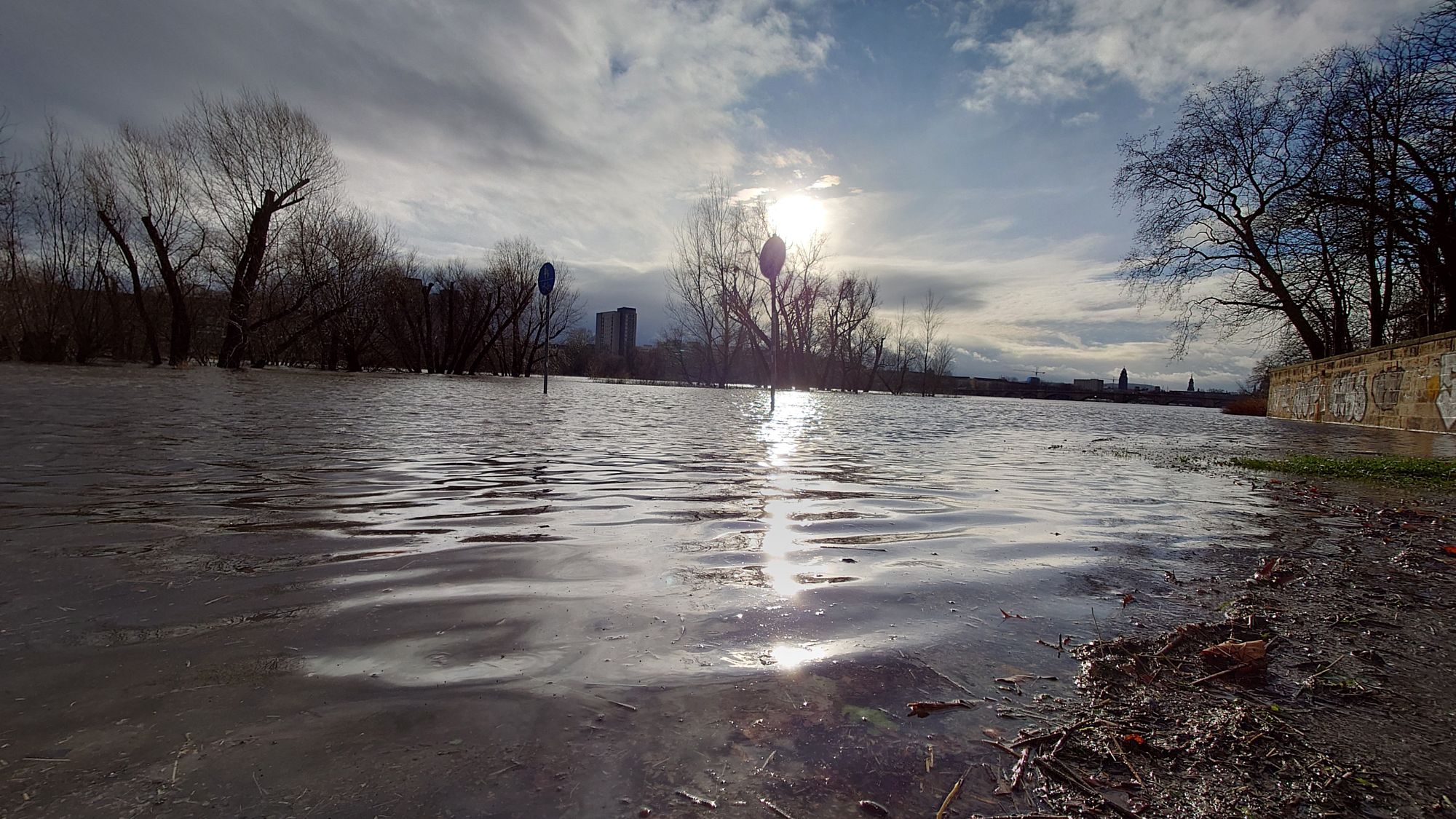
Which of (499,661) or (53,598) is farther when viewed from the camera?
(53,598)

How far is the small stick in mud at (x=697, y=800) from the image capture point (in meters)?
0.89

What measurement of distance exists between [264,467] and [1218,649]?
177 inches

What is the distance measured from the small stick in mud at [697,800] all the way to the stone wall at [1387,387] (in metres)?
16.5

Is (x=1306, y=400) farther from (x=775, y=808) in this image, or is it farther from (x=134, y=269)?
(x=134, y=269)

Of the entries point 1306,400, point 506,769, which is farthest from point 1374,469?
point 1306,400

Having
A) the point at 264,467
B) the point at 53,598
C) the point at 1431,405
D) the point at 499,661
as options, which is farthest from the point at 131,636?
the point at 1431,405

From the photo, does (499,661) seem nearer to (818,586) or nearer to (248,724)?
(248,724)

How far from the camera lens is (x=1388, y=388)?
13.7m

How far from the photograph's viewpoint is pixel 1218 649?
1477mm

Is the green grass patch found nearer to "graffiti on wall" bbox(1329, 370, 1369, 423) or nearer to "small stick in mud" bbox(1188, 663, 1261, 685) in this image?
"small stick in mud" bbox(1188, 663, 1261, 685)

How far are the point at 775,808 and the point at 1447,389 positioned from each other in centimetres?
1676

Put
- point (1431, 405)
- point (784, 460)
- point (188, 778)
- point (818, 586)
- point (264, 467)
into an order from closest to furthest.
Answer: point (188, 778)
point (818, 586)
point (264, 467)
point (784, 460)
point (1431, 405)

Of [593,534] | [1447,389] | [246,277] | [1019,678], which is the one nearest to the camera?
[1019,678]

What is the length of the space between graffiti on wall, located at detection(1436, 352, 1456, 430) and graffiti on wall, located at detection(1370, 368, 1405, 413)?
168cm
